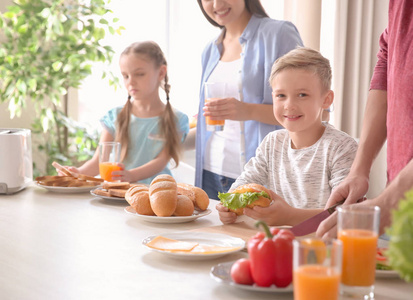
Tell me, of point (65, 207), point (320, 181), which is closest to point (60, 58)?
point (65, 207)

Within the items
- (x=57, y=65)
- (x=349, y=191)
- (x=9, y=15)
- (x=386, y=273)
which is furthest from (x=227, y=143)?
(x=9, y=15)

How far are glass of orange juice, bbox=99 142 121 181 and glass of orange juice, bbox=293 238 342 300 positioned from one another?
1.58 meters

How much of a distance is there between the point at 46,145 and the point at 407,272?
365 centimetres

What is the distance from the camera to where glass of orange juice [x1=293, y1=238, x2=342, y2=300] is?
2.68 ft

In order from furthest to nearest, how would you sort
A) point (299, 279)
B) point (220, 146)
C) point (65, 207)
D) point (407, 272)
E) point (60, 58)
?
point (60, 58), point (220, 146), point (65, 207), point (299, 279), point (407, 272)

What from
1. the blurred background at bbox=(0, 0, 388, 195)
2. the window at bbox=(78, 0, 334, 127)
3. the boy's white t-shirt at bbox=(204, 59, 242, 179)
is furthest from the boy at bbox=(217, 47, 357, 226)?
the window at bbox=(78, 0, 334, 127)

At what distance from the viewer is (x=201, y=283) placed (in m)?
1.10

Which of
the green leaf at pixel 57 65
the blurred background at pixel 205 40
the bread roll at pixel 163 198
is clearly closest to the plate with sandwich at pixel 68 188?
the bread roll at pixel 163 198

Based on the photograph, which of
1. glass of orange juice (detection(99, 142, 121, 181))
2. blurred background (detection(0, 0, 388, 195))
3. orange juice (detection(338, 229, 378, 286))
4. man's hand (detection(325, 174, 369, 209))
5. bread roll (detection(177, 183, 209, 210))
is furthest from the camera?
blurred background (detection(0, 0, 388, 195))

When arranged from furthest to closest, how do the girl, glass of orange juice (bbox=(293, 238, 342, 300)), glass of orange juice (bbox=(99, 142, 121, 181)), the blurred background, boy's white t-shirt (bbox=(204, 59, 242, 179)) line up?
the blurred background → the girl → boy's white t-shirt (bbox=(204, 59, 242, 179)) → glass of orange juice (bbox=(99, 142, 121, 181)) → glass of orange juice (bbox=(293, 238, 342, 300))

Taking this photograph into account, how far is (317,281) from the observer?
32.4 inches

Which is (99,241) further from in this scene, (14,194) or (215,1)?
(215,1)

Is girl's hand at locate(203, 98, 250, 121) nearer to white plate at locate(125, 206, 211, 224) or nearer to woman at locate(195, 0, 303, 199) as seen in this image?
woman at locate(195, 0, 303, 199)

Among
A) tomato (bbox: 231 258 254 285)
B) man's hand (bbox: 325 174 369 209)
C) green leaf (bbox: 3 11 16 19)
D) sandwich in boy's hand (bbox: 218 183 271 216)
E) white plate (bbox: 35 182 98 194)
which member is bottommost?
white plate (bbox: 35 182 98 194)
